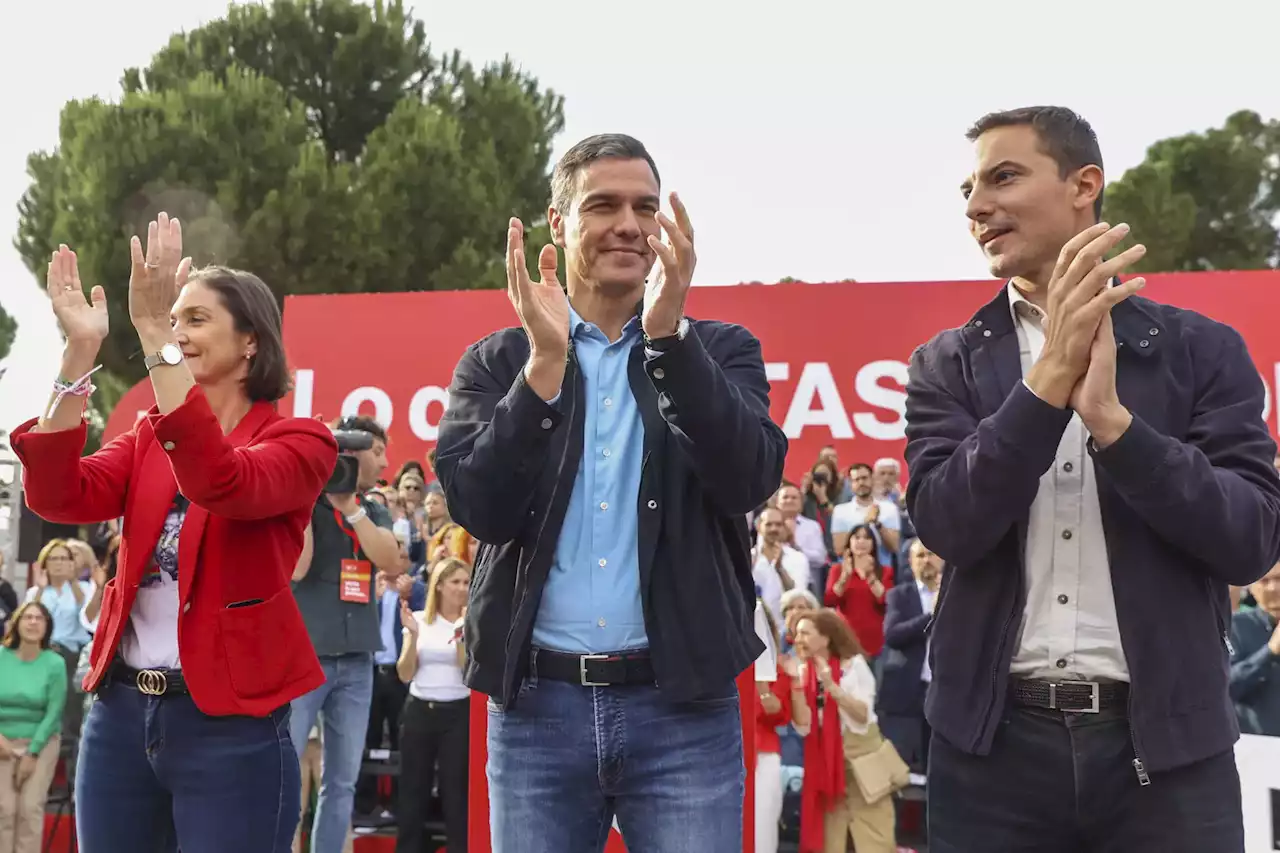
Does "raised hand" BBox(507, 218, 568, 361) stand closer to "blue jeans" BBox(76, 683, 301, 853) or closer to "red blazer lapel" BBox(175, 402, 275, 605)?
"red blazer lapel" BBox(175, 402, 275, 605)

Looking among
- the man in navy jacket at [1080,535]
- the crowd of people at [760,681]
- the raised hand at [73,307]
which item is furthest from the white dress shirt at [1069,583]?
the crowd of people at [760,681]

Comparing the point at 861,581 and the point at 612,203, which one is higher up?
the point at 612,203

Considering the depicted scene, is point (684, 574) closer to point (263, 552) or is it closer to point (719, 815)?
point (719, 815)

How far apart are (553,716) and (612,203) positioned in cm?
100

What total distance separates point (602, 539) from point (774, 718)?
5414mm

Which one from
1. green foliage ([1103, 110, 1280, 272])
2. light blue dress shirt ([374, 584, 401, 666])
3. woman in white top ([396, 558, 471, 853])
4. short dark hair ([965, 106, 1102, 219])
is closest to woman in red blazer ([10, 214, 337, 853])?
short dark hair ([965, 106, 1102, 219])

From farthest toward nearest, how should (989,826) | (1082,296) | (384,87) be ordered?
(384,87)
(989,826)
(1082,296)

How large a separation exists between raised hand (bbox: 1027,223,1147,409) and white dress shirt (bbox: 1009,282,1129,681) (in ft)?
0.63

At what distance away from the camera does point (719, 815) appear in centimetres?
245

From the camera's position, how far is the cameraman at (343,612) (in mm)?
6191

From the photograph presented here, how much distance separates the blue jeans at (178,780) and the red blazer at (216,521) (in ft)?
0.21

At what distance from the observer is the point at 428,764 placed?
24.8 ft

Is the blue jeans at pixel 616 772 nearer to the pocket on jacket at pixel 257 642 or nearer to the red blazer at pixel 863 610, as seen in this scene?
the pocket on jacket at pixel 257 642

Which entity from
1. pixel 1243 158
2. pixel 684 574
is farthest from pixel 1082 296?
pixel 1243 158
